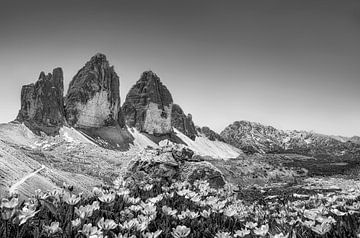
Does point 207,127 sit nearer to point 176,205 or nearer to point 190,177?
point 190,177

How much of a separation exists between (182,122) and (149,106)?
37124mm

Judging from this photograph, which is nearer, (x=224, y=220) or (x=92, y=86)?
(x=224, y=220)

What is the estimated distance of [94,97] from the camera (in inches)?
3546

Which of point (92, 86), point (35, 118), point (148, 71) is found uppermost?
point (148, 71)

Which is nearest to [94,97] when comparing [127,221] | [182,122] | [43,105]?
[43,105]

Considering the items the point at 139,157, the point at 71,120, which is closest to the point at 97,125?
the point at 71,120

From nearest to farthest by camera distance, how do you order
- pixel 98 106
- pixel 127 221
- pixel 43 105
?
pixel 127 221
pixel 43 105
pixel 98 106

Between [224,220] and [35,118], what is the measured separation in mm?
80388

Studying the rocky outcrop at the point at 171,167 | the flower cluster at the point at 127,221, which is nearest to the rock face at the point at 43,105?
the rocky outcrop at the point at 171,167

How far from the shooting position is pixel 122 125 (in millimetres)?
103000

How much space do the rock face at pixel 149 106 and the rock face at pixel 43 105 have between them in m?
34.1

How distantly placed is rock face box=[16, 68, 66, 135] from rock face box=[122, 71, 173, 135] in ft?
112

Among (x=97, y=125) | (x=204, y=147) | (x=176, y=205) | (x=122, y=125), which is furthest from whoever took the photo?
(x=204, y=147)

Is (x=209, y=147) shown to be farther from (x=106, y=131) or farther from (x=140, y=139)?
(x=106, y=131)
